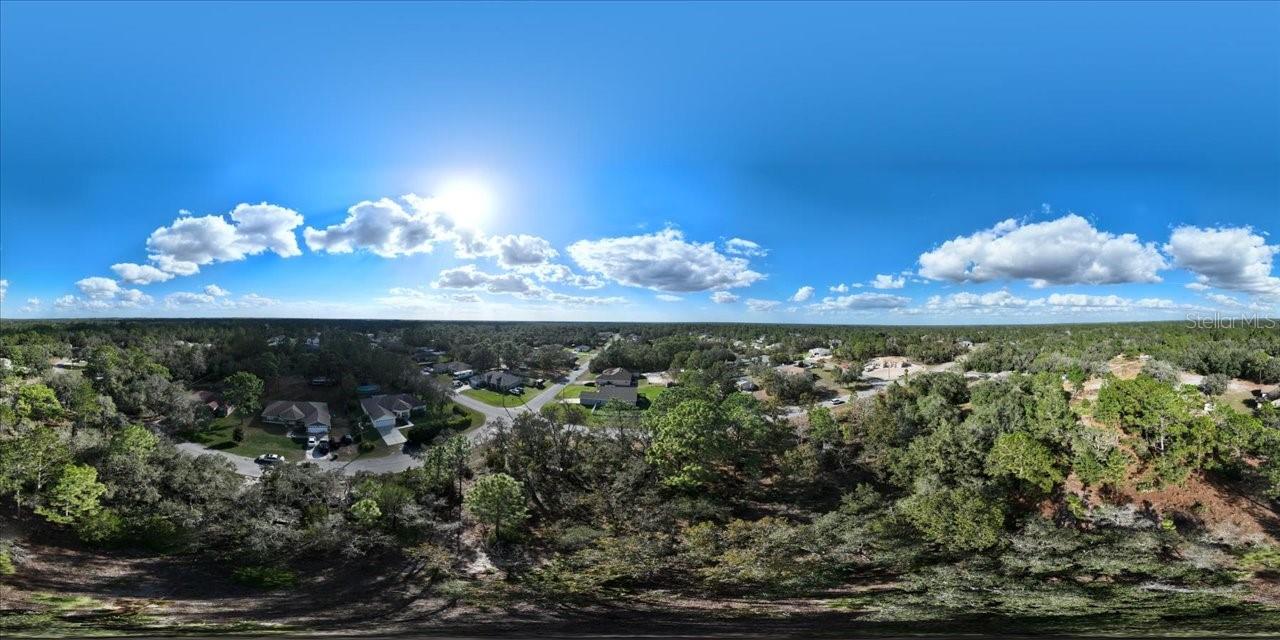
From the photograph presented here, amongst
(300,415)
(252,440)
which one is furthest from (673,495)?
(252,440)

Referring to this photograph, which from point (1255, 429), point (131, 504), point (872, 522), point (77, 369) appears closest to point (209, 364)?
point (77, 369)

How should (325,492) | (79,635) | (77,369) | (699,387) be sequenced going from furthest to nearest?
(699,387) < (77,369) < (325,492) < (79,635)

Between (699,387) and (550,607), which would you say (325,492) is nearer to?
(550,607)

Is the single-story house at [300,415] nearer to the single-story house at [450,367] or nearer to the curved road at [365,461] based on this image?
the curved road at [365,461]

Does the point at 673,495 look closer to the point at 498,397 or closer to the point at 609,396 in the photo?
the point at 609,396

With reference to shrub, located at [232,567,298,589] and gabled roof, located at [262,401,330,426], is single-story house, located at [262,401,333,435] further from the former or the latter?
shrub, located at [232,567,298,589]

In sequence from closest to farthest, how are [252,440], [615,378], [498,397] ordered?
1. [252,440]
2. [498,397]
3. [615,378]
